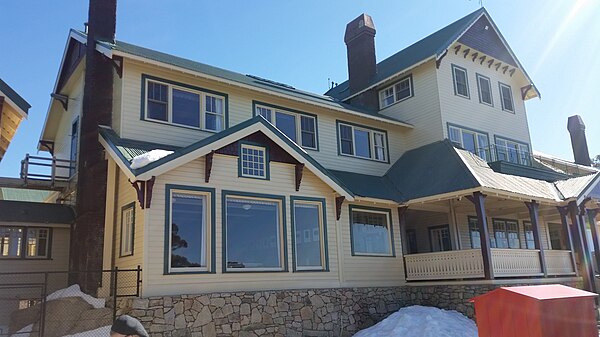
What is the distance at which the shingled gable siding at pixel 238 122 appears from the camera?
13172 millimetres

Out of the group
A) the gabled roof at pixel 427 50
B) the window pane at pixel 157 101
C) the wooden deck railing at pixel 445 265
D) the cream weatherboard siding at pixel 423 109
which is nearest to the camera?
the window pane at pixel 157 101

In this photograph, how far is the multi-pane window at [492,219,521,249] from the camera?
20.9m

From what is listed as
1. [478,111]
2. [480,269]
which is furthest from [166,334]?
[478,111]

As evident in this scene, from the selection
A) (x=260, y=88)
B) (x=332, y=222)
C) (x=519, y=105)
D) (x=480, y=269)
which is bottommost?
(x=480, y=269)

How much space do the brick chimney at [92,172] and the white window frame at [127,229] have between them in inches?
45.1

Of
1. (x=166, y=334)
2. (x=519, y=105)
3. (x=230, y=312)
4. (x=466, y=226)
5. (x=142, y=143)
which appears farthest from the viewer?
(x=519, y=105)

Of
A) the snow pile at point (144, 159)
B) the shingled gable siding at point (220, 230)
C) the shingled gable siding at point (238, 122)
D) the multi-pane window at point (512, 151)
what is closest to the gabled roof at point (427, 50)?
the shingled gable siding at point (238, 122)

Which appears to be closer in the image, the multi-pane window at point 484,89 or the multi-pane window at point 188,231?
the multi-pane window at point 188,231

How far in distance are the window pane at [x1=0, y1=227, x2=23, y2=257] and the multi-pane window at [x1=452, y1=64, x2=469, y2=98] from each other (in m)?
16.3

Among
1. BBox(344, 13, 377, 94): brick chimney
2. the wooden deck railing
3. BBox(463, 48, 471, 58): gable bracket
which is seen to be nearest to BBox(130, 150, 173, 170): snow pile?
the wooden deck railing

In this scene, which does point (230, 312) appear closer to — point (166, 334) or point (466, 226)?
point (166, 334)

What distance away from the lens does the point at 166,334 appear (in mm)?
10516

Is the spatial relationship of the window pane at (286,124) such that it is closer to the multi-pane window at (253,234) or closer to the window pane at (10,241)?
the multi-pane window at (253,234)

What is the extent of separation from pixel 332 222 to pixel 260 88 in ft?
14.9
